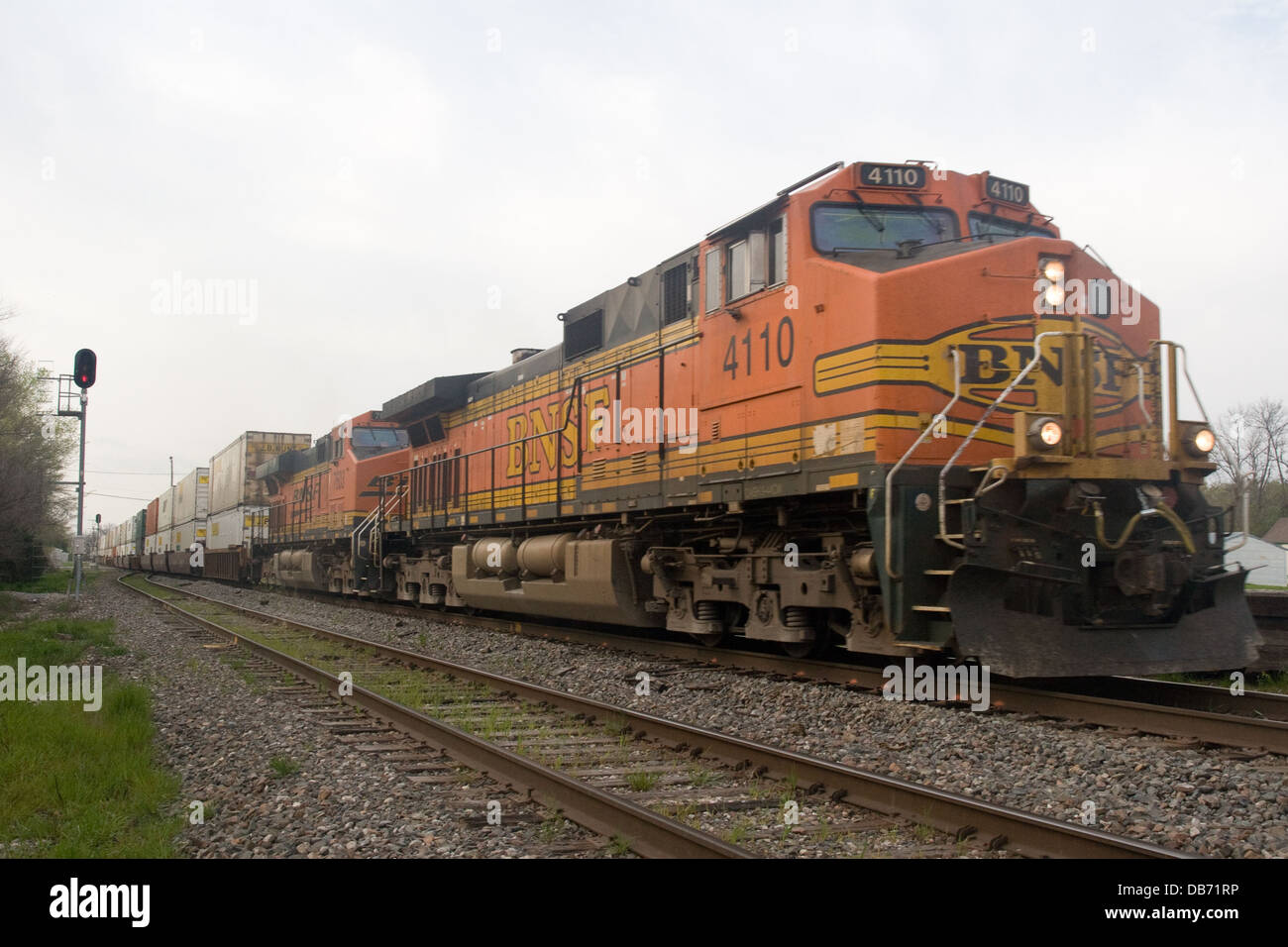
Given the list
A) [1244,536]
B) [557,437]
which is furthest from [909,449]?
[557,437]

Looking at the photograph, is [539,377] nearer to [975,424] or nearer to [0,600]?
[975,424]

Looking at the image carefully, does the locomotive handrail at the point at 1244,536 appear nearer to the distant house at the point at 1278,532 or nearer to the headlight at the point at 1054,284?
the headlight at the point at 1054,284

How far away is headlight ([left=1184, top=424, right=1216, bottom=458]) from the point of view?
6.92 metres

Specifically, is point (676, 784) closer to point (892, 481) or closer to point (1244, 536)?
point (892, 481)

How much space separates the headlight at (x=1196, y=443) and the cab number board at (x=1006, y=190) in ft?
8.00

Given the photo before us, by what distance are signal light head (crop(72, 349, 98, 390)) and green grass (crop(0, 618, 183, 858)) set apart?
391 inches

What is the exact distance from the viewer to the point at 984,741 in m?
5.84

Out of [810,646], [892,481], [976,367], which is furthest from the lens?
[810,646]

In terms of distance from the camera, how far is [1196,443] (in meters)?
6.93

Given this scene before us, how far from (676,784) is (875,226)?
4.84 meters

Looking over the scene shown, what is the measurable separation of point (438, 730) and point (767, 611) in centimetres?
324

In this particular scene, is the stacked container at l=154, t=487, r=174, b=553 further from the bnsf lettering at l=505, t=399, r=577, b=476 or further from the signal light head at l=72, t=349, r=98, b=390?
the bnsf lettering at l=505, t=399, r=577, b=476

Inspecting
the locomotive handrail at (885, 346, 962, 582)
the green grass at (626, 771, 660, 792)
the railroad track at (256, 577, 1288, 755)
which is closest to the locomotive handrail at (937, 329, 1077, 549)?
the locomotive handrail at (885, 346, 962, 582)

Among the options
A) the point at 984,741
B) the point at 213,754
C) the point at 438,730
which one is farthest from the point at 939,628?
the point at 213,754
